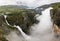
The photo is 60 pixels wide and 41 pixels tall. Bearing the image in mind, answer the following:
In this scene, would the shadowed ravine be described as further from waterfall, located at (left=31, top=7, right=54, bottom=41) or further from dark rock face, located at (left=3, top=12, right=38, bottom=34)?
dark rock face, located at (left=3, top=12, right=38, bottom=34)

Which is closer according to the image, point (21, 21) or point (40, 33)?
point (21, 21)

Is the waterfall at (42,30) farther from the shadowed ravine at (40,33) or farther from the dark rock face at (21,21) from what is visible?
the dark rock face at (21,21)

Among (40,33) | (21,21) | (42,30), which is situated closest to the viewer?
(21,21)

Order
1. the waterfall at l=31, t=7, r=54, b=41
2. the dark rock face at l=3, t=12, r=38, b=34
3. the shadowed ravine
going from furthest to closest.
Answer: the dark rock face at l=3, t=12, r=38, b=34 → the waterfall at l=31, t=7, r=54, b=41 → the shadowed ravine

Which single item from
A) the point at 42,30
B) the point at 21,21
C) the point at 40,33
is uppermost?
the point at 21,21

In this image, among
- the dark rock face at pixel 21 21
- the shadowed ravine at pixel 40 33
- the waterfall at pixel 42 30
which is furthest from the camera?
the dark rock face at pixel 21 21

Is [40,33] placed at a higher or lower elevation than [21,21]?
lower

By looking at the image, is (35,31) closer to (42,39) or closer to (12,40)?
(42,39)

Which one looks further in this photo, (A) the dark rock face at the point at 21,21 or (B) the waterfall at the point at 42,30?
(A) the dark rock face at the point at 21,21

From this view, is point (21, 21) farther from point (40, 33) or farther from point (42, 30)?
point (42, 30)

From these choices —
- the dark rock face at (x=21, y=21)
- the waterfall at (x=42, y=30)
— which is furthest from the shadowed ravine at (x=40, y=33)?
the dark rock face at (x=21, y=21)

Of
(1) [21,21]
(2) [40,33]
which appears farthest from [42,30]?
(1) [21,21]

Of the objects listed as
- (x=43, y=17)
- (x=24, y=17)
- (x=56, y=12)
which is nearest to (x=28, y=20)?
(x=24, y=17)

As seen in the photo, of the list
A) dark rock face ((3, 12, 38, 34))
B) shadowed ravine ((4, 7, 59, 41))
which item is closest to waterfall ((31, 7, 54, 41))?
shadowed ravine ((4, 7, 59, 41))
